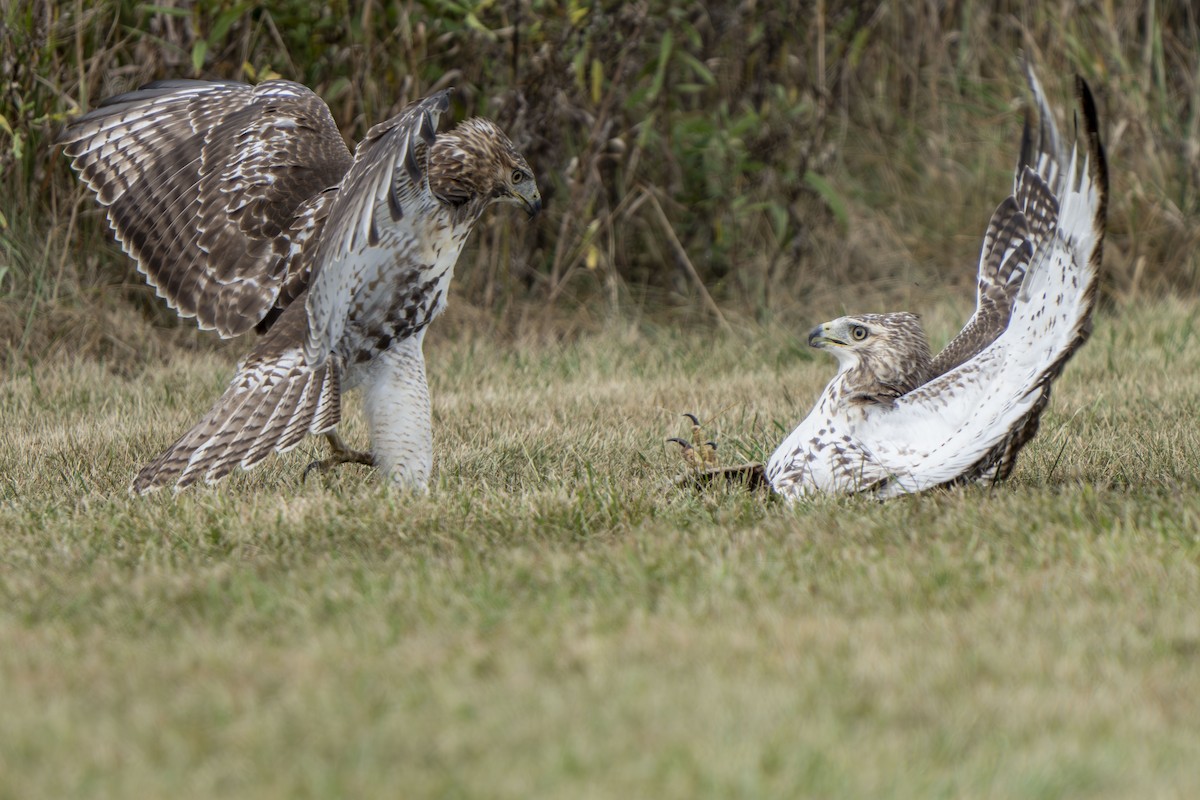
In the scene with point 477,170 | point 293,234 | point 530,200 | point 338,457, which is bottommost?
point 338,457

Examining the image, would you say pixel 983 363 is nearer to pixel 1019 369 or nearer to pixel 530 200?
pixel 1019 369

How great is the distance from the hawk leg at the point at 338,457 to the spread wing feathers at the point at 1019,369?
4.92 feet

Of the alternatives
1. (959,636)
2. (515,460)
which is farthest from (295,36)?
(959,636)

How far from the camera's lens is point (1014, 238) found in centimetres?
450

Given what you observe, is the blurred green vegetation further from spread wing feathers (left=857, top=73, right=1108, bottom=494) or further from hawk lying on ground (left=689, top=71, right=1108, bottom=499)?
spread wing feathers (left=857, top=73, right=1108, bottom=494)

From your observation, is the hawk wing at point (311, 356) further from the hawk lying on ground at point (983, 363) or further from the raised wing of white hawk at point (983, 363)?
the raised wing of white hawk at point (983, 363)

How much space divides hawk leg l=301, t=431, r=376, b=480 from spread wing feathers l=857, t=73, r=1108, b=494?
1501 mm

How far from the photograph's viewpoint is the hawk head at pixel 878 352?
13.7 feet

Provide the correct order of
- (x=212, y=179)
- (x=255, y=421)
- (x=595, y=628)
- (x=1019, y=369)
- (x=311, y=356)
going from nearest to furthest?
(x=595, y=628) < (x=1019, y=369) < (x=255, y=421) < (x=311, y=356) < (x=212, y=179)

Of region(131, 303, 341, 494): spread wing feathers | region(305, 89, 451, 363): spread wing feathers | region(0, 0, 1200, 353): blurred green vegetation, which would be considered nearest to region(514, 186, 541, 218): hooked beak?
region(305, 89, 451, 363): spread wing feathers

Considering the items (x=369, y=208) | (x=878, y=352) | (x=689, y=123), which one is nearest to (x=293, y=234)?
(x=369, y=208)

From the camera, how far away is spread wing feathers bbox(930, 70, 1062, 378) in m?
3.96

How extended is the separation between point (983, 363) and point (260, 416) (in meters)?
1.97

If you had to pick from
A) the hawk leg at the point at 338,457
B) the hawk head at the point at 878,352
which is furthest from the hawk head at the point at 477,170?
the hawk head at the point at 878,352
